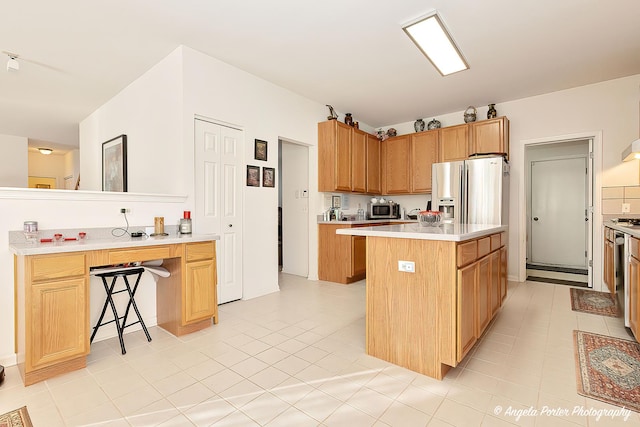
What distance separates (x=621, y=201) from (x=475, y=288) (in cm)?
339

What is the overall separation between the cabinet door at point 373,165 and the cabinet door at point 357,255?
130cm

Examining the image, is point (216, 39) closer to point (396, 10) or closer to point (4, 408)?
point (396, 10)

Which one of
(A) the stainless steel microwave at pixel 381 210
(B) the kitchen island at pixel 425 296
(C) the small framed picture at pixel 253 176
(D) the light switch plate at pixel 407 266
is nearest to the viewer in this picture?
(B) the kitchen island at pixel 425 296

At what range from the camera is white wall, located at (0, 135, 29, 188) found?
598 cm

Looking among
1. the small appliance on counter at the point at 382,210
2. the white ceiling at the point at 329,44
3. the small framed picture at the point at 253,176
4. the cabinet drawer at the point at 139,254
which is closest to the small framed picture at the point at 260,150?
the small framed picture at the point at 253,176

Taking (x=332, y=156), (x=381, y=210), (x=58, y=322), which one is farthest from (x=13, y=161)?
(x=381, y=210)

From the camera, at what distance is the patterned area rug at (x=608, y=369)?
1.74 m

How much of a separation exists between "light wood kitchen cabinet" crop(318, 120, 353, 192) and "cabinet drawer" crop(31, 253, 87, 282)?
328cm

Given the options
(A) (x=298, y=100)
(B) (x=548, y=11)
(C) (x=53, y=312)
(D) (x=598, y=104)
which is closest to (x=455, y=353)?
(C) (x=53, y=312)

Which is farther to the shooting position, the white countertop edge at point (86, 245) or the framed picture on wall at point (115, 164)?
the framed picture on wall at point (115, 164)

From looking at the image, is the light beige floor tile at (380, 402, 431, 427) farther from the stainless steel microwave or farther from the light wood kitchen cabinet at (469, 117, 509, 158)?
the stainless steel microwave

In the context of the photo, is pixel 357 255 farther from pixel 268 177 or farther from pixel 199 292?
pixel 199 292

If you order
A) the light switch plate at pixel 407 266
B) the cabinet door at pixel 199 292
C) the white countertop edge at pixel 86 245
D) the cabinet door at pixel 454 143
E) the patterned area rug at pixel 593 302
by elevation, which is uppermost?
the cabinet door at pixel 454 143

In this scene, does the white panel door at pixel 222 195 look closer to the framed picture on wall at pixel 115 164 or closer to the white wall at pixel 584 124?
the framed picture on wall at pixel 115 164
